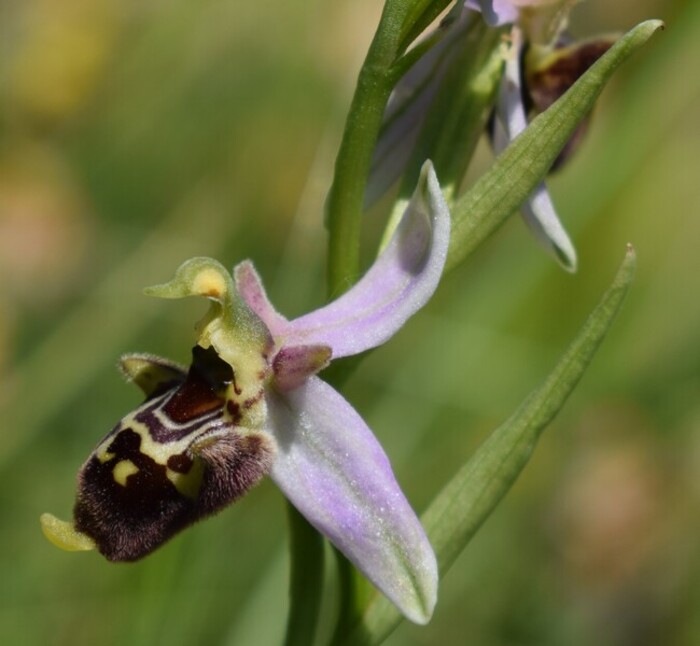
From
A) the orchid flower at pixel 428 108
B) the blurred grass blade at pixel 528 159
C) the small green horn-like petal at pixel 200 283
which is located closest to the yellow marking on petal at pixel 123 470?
the small green horn-like petal at pixel 200 283

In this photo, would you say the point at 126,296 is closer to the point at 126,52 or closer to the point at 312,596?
the point at 126,52

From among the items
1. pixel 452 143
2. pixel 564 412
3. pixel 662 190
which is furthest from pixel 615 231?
pixel 452 143

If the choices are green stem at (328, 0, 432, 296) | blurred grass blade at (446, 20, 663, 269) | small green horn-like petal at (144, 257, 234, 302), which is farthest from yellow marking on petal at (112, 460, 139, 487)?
blurred grass blade at (446, 20, 663, 269)

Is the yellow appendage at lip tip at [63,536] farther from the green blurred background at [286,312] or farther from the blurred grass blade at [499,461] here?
the green blurred background at [286,312]

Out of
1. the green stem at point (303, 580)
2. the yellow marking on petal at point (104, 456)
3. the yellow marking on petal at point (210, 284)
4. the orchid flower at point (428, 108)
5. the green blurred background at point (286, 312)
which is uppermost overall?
the yellow marking on petal at point (210, 284)

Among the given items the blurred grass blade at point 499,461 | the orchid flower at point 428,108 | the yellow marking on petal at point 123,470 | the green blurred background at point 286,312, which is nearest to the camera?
the yellow marking on petal at point 123,470

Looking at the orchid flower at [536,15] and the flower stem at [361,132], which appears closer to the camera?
the flower stem at [361,132]

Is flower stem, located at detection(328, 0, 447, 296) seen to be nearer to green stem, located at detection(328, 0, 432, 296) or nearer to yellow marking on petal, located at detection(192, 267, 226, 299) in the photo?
green stem, located at detection(328, 0, 432, 296)
